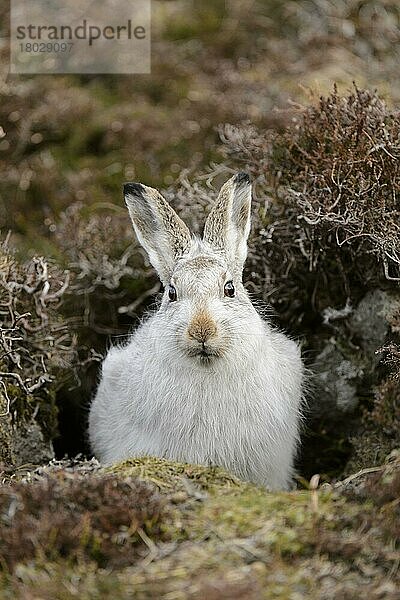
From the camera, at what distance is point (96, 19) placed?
12.2 m

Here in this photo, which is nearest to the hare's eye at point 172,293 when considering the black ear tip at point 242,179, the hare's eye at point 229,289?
the hare's eye at point 229,289

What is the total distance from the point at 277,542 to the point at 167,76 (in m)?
8.47

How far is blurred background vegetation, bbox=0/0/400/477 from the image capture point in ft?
23.2

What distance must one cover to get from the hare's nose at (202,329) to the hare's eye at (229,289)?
59 cm

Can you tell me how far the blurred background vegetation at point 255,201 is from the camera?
23.2 feet

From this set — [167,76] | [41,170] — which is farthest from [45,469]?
[167,76]

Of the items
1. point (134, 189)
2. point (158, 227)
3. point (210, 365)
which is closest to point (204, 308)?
point (210, 365)

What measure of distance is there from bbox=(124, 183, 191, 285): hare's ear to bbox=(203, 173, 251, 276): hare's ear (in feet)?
0.70

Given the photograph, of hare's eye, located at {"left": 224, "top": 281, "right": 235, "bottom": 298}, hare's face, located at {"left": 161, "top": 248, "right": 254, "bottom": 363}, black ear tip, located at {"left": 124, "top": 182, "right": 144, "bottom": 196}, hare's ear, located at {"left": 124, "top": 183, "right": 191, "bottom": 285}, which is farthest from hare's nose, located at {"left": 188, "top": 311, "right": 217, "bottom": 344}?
black ear tip, located at {"left": 124, "top": 182, "right": 144, "bottom": 196}

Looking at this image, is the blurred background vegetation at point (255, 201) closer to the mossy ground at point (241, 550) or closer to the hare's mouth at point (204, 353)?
the hare's mouth at point (204, 353)

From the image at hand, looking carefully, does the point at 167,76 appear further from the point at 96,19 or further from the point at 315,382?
the point at 315,382

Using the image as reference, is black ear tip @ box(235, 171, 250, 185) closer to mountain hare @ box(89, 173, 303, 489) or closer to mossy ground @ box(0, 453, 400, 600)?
mountain hare @ box(89, 173, 303, 489)

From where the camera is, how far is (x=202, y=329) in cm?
576

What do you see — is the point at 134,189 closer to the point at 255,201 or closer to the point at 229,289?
the point at 229,289
